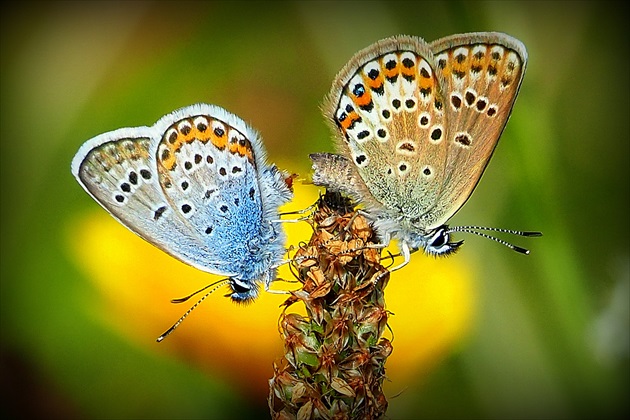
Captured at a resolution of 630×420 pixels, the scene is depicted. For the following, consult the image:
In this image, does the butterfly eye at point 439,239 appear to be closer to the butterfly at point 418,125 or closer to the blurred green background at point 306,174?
the butterfly at point 418,125

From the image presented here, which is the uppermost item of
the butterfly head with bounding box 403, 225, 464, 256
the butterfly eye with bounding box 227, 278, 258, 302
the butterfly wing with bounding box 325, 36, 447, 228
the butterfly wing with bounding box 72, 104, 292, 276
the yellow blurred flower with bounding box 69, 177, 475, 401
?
the butterfly wing with bounding box 325, 36, 447, 228

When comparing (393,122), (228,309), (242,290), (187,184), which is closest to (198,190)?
(187,184)

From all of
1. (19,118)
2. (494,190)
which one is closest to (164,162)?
(494,190)

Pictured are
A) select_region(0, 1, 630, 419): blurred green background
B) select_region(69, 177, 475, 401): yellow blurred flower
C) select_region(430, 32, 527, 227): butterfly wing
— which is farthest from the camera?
select_region(69, 177, 475, 401): yellow blurred flower

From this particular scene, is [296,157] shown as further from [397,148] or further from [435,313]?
[397,148]

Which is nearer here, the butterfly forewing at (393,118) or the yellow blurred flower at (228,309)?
the butterfly forewing at (393,118)

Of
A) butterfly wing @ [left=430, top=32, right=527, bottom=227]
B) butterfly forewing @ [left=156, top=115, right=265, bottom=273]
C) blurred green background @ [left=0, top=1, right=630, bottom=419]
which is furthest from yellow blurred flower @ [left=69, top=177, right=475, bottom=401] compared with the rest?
butterfly wing @ [left=430, top=32, right=527, bottom=227]

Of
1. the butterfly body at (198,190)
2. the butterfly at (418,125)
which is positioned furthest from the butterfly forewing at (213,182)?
the butterfly at (418,125)

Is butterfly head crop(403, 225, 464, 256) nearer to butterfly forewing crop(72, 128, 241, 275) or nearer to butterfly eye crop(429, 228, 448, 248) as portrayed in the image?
butterfly eye crop(429, 228, 448, 248)
